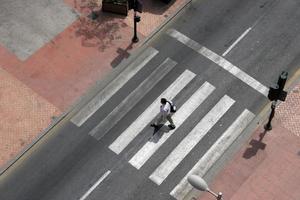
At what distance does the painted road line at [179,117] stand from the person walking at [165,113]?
45 centimetres

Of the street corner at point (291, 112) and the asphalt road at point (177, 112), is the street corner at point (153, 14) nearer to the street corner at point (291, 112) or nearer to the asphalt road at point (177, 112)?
the asphalt road at point (177, 112)

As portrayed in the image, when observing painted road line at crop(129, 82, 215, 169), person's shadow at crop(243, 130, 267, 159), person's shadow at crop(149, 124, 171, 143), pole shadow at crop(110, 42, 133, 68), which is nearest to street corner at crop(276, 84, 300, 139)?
person's shadow at crop(243, 130, 267, 159)

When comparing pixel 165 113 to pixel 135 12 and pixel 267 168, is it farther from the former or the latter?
pixel 135 12

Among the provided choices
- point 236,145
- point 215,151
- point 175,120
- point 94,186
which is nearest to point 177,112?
point 175,120

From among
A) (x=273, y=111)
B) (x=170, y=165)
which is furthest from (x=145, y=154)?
(x=273, y=111)

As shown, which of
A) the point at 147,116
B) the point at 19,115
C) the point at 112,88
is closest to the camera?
the point at 147,116

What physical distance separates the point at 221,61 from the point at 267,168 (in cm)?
602

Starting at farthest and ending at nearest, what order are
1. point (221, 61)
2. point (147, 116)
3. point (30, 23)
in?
point (30, 23) < point (221, 61) < point (147, 116)

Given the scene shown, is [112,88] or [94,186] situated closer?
[94,186]

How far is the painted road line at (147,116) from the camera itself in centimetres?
2383

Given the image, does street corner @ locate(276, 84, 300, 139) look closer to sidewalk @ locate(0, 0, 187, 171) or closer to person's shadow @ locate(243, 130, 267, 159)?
person's shadow @ locate(243, 130, 267, 159)

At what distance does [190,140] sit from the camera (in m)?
23.8

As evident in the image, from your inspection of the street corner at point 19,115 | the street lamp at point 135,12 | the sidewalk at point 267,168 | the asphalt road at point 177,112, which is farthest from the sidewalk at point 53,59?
the sidewalk at point 267,168

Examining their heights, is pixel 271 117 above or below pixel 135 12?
above
